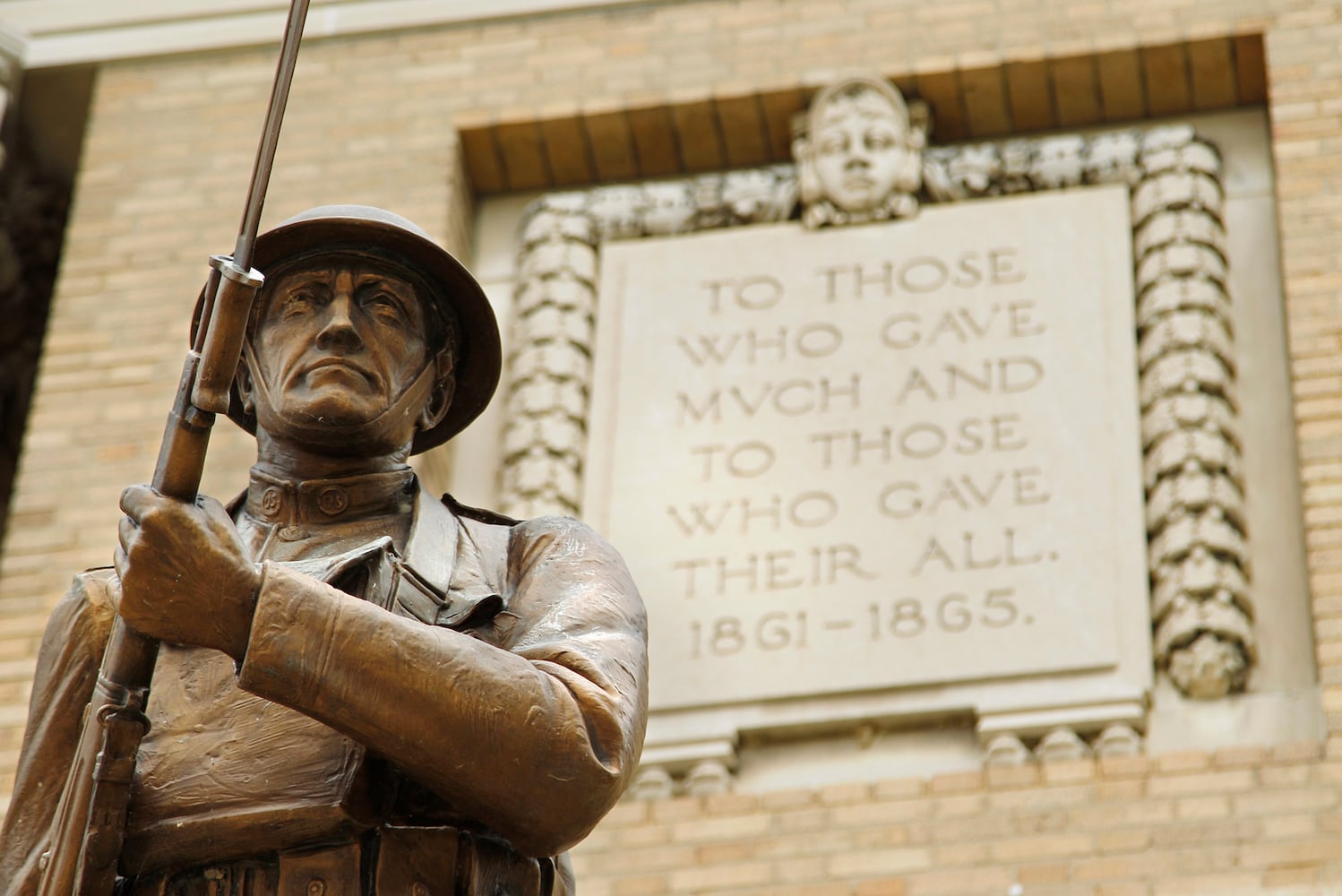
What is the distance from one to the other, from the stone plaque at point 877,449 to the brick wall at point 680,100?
20.6 inches

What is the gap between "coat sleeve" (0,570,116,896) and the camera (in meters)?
3.47

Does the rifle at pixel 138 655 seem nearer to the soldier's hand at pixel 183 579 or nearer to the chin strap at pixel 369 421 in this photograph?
the soldier's hand at pixel 183 579

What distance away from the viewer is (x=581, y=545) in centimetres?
361

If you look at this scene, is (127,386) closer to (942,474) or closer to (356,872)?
(942,474)

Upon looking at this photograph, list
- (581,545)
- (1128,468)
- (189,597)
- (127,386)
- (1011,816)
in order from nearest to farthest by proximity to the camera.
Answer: (189,597), (581,545), (1011,816), (1128,468), (127,386)

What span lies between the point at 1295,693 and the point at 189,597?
237 inches

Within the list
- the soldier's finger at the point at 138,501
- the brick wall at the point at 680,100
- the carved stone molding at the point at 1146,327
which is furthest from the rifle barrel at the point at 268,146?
the carved stone molding at the point at 1146,327

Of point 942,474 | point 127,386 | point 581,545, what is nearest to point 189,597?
point 581,545

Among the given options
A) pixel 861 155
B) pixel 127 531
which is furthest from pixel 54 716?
pixel 861 155

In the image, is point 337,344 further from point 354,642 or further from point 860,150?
point 860,150

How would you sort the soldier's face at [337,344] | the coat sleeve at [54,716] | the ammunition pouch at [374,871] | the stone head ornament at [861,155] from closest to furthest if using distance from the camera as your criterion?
the ammunition pouch at [374,871] → the coat sleeve at [54,716] → the soldier's face at [337,344] → the stone head ornament at [861,155]

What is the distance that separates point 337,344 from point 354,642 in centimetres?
63

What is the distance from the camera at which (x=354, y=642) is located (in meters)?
3.10

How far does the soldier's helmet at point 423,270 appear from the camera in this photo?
3.67m
